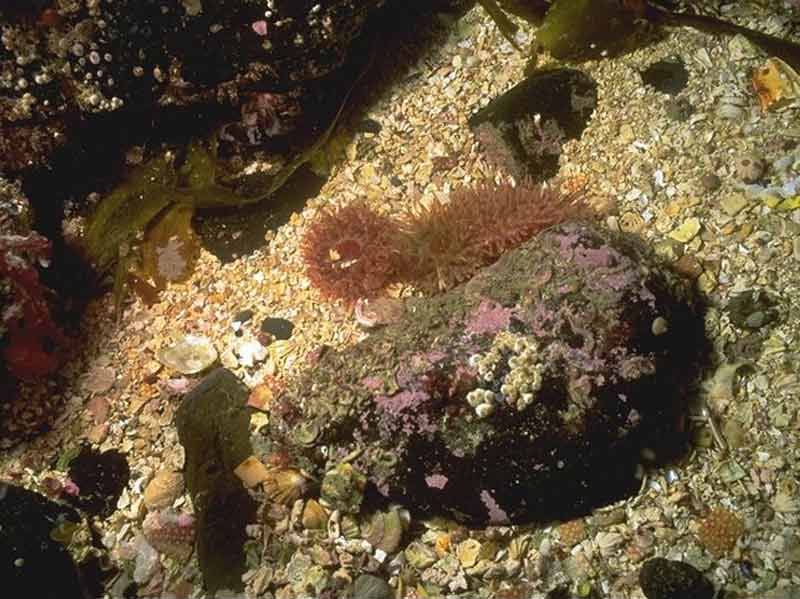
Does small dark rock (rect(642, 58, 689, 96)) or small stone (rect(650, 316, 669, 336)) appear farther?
small dark rock (rect(642, 58, 689, 96))

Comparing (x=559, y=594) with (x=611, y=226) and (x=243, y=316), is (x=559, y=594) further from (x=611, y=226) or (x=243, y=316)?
(x=243, y=316)

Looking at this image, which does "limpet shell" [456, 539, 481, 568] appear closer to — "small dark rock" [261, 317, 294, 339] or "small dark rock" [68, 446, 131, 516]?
"small dark rock" [261, 317, 294, 339]

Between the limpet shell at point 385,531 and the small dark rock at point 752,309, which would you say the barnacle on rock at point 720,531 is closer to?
the small dark rock at point 752,309

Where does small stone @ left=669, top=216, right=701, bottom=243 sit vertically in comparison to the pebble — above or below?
below

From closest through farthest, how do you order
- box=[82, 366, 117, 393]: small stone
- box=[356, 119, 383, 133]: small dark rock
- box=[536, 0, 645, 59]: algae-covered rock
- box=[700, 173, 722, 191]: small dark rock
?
box=[700, 173, 722, 191]: small dark rock → box=[82, 366, 117, 393]: small stone → box=[536, 0, 645, 59]: algae-covered rock → box=[356, 119, 383, 133]: small dark rock

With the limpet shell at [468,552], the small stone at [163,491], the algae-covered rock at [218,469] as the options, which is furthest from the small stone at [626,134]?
the small stone at [163,491]

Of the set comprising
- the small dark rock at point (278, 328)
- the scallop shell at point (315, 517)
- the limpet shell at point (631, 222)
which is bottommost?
the limpet shell at point (631, 222)

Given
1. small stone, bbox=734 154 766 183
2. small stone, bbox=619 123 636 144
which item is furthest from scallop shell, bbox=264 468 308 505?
small stone, bbox=734 154 766 183
